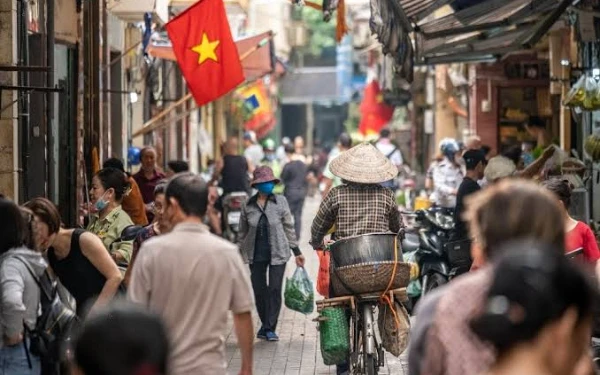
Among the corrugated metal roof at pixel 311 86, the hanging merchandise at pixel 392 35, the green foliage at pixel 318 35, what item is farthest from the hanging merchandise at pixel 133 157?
the green foliage at pixel 318 35

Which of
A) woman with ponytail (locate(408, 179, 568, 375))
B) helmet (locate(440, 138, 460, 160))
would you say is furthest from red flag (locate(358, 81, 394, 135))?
woman with ponytail (locate(408, 179, 568, 375))

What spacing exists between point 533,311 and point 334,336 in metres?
7.86

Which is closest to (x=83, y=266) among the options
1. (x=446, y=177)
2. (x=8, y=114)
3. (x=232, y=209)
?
(x=8, y=114)

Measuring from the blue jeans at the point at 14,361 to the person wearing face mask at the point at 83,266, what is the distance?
3.56 feet

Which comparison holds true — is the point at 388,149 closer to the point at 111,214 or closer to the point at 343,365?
the point at 343,365

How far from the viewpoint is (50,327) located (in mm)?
7496

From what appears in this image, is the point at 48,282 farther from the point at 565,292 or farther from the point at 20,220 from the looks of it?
the point at 565,292

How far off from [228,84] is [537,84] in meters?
10.8

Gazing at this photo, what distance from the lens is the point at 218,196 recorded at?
25.6 meters

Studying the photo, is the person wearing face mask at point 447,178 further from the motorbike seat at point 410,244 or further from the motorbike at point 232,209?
the motorbike seat at point 410,244

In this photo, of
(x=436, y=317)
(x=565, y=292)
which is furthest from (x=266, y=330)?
(x=565, y=292)

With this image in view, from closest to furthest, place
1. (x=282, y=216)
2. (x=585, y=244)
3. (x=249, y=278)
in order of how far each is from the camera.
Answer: (x=249, y=278)
(x=585, y=244)
(x=282, y=216)

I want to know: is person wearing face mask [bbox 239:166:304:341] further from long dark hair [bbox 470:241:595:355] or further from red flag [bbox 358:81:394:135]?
red flag [bbox 358:81:394:135]

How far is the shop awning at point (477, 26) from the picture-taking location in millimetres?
16078
